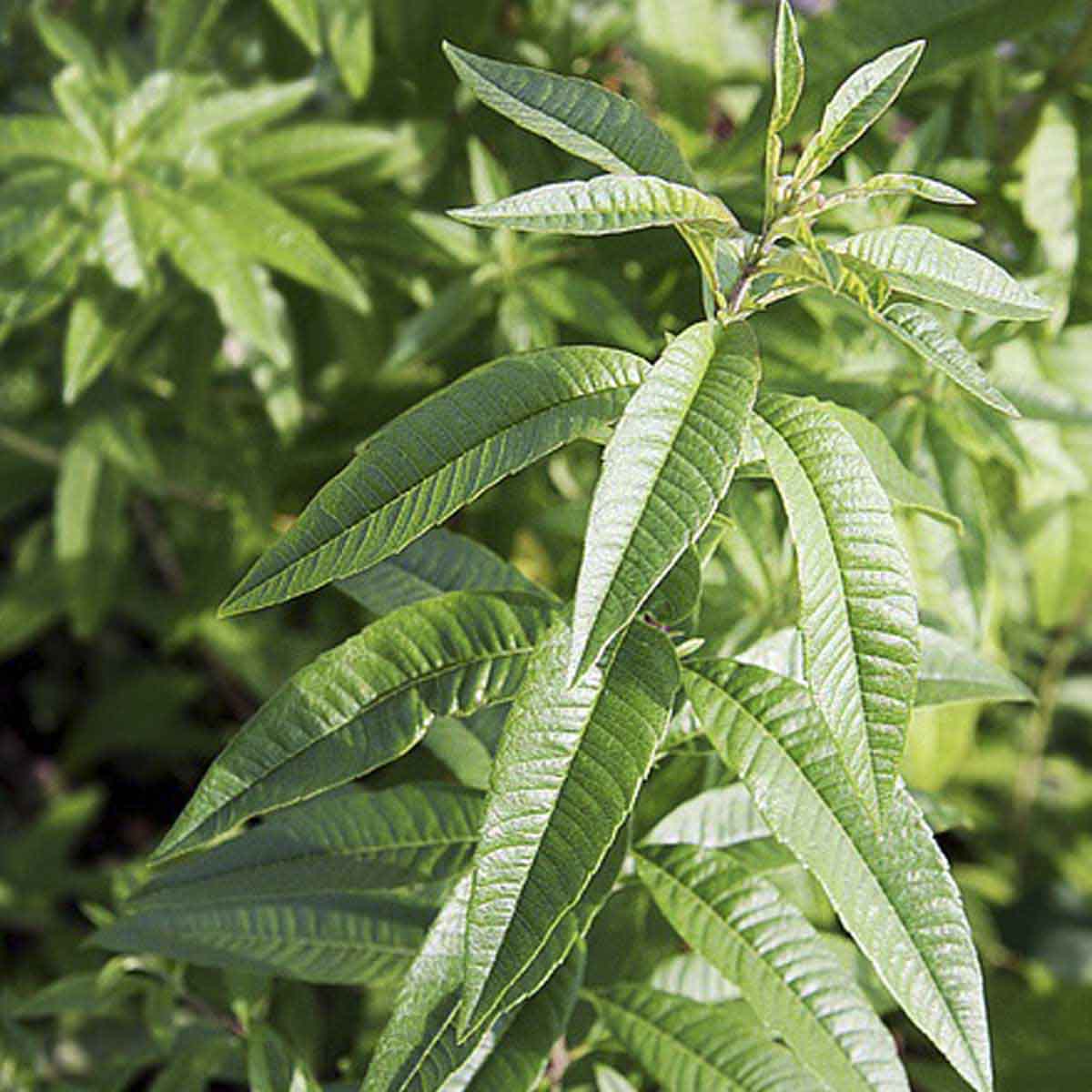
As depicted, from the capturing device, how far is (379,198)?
1815 mm

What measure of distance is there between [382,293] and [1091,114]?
903 millimetres

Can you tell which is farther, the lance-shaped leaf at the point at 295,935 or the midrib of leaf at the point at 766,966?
the lance-shaped leaf at the point at 295,935

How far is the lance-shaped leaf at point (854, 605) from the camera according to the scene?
2.46 ft

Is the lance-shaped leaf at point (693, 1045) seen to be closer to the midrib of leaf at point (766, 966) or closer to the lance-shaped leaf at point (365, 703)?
the midrib of leaf at point (766, 966)

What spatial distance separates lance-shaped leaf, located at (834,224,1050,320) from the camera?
0.82 meters

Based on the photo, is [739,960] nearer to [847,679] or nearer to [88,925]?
[847,679]

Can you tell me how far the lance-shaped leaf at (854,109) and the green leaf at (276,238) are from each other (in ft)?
2.45

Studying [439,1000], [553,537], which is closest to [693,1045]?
[439,1000]

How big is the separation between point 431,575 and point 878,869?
0.41 meters

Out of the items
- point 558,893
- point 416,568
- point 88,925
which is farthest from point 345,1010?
point 558,893

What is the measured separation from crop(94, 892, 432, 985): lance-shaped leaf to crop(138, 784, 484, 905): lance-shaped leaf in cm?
2

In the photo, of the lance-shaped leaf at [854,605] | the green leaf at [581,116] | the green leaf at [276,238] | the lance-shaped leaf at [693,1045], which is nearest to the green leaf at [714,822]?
the lance-shaped leaf at [693,1045]

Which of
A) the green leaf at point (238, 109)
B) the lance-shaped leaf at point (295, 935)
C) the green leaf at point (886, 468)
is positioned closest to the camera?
the green leaf at point (886, 468)

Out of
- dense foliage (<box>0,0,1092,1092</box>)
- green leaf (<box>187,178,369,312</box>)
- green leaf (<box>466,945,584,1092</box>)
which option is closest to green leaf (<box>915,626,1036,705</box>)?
dense foliage (<box>0,0,1092,1092</box>)
